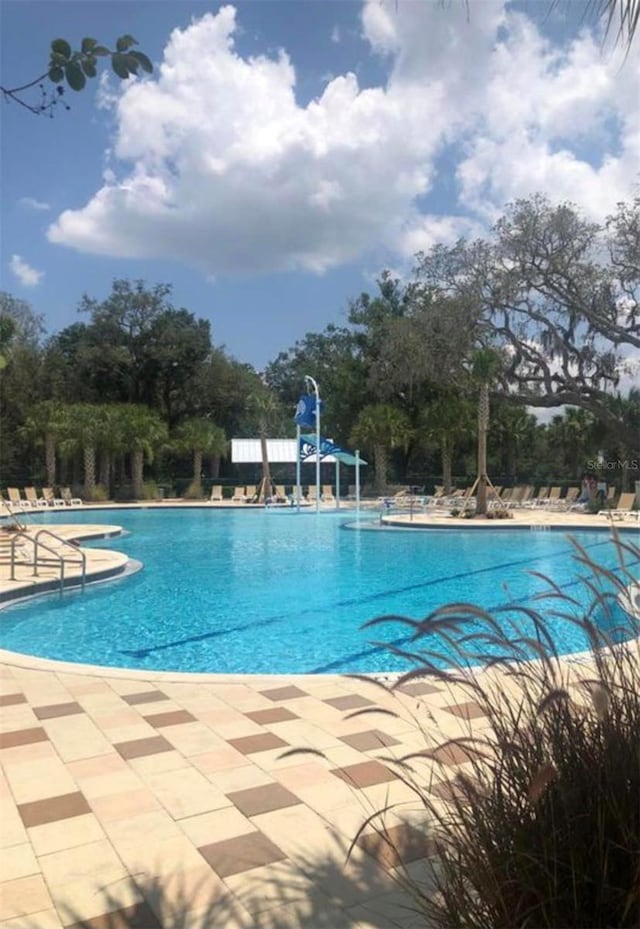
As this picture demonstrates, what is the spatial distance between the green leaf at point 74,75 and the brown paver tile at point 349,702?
4.03 meters

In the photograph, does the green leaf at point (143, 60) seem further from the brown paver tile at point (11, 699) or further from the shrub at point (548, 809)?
the brown paver tile at point (11, 699)

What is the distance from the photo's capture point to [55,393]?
36.4m

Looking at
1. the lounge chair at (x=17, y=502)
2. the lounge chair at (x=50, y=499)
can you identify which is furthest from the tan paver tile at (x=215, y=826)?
the lounge chair at (x=50, y=499)

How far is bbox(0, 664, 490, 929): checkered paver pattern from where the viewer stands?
8.37 feet

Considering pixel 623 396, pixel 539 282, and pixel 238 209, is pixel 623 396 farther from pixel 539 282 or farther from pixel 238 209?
pixel 238 209

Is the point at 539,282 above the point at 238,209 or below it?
above

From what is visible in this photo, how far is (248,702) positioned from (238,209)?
8.80 metres

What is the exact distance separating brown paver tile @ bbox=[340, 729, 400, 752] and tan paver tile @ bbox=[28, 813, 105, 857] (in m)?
1.51

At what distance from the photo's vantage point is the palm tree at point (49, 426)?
102 ft

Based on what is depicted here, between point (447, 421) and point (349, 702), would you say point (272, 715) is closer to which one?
point (349, 702)

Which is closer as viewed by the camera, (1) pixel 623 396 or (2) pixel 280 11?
(2) pixel 280 11

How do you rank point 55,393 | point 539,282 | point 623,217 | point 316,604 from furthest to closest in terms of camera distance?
point 55,393, point 539,282, point 623,217, point 316,604

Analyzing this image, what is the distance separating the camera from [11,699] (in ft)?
17.1

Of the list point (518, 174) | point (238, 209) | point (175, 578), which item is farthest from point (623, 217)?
point (518, 174)
